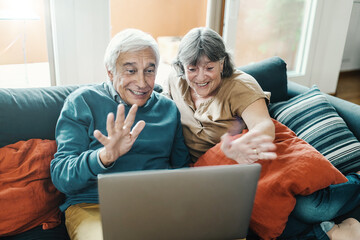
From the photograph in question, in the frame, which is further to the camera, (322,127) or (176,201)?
(322,127)

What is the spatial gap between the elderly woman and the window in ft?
4.33

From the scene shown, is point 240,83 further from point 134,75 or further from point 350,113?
point 350,113

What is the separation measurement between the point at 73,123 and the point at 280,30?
135 inches

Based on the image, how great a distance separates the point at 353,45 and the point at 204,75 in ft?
14.9

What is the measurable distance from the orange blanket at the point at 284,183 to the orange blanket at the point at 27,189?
31.1 inches

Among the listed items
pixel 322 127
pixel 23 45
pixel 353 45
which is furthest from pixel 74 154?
pixel 353 45

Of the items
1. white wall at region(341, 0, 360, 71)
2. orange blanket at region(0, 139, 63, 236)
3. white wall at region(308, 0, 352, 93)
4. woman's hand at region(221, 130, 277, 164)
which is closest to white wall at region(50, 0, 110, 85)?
orange blanket at region(0, 139, 63, 236)

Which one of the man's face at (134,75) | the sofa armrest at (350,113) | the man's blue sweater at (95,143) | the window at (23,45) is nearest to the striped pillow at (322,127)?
the sofa armrest at (350,113)

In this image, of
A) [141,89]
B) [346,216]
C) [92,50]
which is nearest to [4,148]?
[141,89]

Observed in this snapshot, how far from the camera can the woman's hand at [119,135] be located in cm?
97

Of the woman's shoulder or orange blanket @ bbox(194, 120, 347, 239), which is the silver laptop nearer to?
orange blanket @ bbox(194, 120, 347, 239)

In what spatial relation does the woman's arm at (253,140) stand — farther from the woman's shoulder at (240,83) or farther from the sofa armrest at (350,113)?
the sofa armrest at (350,113)

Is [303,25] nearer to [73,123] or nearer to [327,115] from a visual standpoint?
[327,115]

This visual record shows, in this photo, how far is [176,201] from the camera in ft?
2.63
